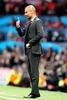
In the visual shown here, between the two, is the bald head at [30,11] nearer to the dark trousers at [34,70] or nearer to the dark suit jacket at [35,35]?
the dark suit jacket at [35,35]

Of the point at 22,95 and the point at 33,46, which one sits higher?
the point at 33,46

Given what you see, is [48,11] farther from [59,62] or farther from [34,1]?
[59,62]

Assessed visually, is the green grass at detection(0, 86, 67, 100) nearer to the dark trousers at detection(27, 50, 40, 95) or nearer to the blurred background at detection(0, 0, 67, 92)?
the dark trousers at detection(27, 50, 40, 95)

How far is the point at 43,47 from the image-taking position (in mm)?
17047

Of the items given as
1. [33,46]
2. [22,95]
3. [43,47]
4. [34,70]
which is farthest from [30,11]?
[43,47]

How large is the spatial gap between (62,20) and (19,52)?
2.84 m

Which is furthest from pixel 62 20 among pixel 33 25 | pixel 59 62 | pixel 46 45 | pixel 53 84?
pixel 33 25

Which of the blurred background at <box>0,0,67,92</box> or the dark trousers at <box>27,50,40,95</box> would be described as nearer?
the dark trousers at <box>27,50,40,95</box>

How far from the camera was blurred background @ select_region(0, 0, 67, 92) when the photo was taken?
13.5 m

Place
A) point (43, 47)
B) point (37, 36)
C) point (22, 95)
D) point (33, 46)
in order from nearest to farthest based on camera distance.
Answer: point (37, 36), point (33, 46), point (22, 95), point (43, 47)

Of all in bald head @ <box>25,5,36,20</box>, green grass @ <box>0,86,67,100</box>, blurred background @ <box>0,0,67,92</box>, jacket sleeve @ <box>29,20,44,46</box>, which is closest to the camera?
jacket sleeve @ <box>29,20,44,46</box>

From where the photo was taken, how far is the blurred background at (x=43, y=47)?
1349 centimetres

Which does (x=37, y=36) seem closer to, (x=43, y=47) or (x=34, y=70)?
(x=34, y=70)

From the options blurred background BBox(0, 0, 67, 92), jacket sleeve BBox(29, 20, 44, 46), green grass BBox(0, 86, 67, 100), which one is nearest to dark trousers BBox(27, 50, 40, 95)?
jacket sleeve BBox(29, 20, 44, 46)
